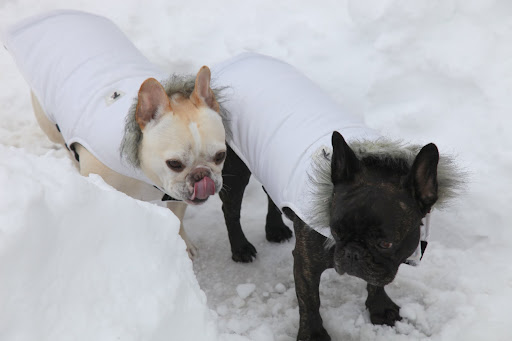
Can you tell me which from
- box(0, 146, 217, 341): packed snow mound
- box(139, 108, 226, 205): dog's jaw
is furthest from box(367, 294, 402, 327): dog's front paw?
box(0, 146, 217, 341): packed snow mound

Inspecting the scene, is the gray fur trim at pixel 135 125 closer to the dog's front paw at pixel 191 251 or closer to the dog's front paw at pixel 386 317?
the dog's front paw at pixel 191 251

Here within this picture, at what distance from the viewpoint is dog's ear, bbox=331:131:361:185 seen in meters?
2.03

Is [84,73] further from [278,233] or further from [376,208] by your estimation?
[376,208]

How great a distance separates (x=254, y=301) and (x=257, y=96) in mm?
1126

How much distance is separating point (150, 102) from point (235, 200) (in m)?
0.90

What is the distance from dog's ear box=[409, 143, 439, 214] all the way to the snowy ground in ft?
2.82

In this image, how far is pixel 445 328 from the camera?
8.44 ft

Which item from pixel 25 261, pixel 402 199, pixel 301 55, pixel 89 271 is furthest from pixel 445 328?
pixel 301 55

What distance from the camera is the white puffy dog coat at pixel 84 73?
111 inches

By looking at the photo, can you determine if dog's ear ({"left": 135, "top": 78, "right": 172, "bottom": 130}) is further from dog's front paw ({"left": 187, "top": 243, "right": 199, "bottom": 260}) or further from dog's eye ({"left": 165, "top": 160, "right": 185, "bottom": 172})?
dog's front paw ({"left": 187, "top": 243, "right": 199, "bottom": 260})

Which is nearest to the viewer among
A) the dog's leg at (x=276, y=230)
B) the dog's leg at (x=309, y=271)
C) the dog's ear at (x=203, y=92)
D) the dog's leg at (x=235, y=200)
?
the dog's leg at (x=309, y=271)

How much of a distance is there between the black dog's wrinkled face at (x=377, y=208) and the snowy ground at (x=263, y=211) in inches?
22.6

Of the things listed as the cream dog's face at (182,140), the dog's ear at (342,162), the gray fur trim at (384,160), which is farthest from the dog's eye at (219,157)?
the dog's ear at (342,162)

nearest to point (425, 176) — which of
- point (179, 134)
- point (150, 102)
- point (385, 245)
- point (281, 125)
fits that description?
point (385, 245)
